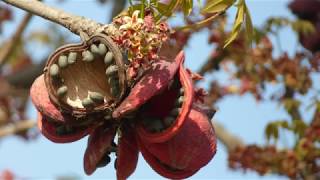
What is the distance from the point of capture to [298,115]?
147 inches

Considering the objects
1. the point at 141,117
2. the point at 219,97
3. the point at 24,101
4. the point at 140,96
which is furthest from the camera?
the point at 24,101

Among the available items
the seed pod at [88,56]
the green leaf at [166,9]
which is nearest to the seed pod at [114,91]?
the seed pod at [88,56]

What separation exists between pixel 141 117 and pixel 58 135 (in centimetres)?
25

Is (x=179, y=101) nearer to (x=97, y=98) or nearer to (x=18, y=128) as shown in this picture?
(x=97, y=98)

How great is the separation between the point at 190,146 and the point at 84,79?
1.16 ft

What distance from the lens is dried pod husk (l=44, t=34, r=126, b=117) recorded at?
76.4 inches

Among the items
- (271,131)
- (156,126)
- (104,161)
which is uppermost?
(156,126)

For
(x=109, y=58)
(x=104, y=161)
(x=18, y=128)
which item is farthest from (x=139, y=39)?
(x=18, y=128)

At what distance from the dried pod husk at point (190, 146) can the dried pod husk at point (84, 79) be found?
165mm

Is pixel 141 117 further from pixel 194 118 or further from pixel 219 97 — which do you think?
pixel 219 97

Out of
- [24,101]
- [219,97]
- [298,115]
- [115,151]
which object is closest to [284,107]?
[298,115]

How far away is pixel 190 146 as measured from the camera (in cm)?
198

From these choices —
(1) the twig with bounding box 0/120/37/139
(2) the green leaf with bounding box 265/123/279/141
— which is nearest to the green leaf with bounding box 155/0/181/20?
(2) the green leaf with bounding box 265/123/279/141

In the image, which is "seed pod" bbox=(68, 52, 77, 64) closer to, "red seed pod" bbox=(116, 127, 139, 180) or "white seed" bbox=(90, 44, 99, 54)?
"white seed" bbox=(90, 44, 99, 54)
